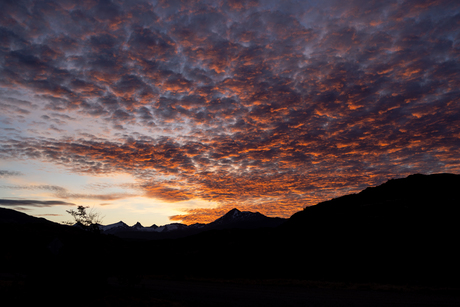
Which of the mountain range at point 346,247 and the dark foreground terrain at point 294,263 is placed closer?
the dark foreground terrain at point 294,263

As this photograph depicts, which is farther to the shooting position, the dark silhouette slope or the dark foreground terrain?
the dark silhouette slope

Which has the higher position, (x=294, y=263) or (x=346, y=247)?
(x=346, y=247)

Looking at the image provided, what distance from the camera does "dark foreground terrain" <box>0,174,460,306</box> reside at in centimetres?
1503

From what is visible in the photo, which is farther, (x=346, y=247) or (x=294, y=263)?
(x=294, y=263)

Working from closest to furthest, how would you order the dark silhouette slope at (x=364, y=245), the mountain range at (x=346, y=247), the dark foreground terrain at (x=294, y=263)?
1. the dark foreground terrain at (x=294, y=263)
2. the mountain range at (x=346, y=247)
3. the dark silhouette slope at (x=364, y=245)

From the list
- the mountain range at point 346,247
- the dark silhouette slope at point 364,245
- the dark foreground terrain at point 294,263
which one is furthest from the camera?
the dark silhouette slope at point 364,245

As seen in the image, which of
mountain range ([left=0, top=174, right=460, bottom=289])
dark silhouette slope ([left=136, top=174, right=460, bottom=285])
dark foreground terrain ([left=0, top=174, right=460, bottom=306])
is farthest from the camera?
dark silhouette slope ([left=136, top=174, right=460, bottom=285])

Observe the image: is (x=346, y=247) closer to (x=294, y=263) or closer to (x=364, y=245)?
(x=364, y=245)

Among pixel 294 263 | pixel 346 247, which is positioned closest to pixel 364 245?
pixel 346 247

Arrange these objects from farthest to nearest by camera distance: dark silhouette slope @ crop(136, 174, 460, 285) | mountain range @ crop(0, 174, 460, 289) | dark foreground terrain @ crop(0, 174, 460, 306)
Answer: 1. dark silhouette slope @ crop(136, 174, 460, 285)
2. mountain range @ crop(0, 174, 460, 289)
3. dark foreground terrain @ crop(0, 174, 460, 306)

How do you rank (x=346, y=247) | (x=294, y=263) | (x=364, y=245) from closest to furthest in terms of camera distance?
(x=364, y=245)
(x=346, y=247)
(x=294, y=263)

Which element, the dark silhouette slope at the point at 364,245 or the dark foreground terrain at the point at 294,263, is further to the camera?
the dark silhouette slope at the point at 364,245

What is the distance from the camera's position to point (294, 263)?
50.5 metres

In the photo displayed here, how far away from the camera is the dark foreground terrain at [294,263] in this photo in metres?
15.0
